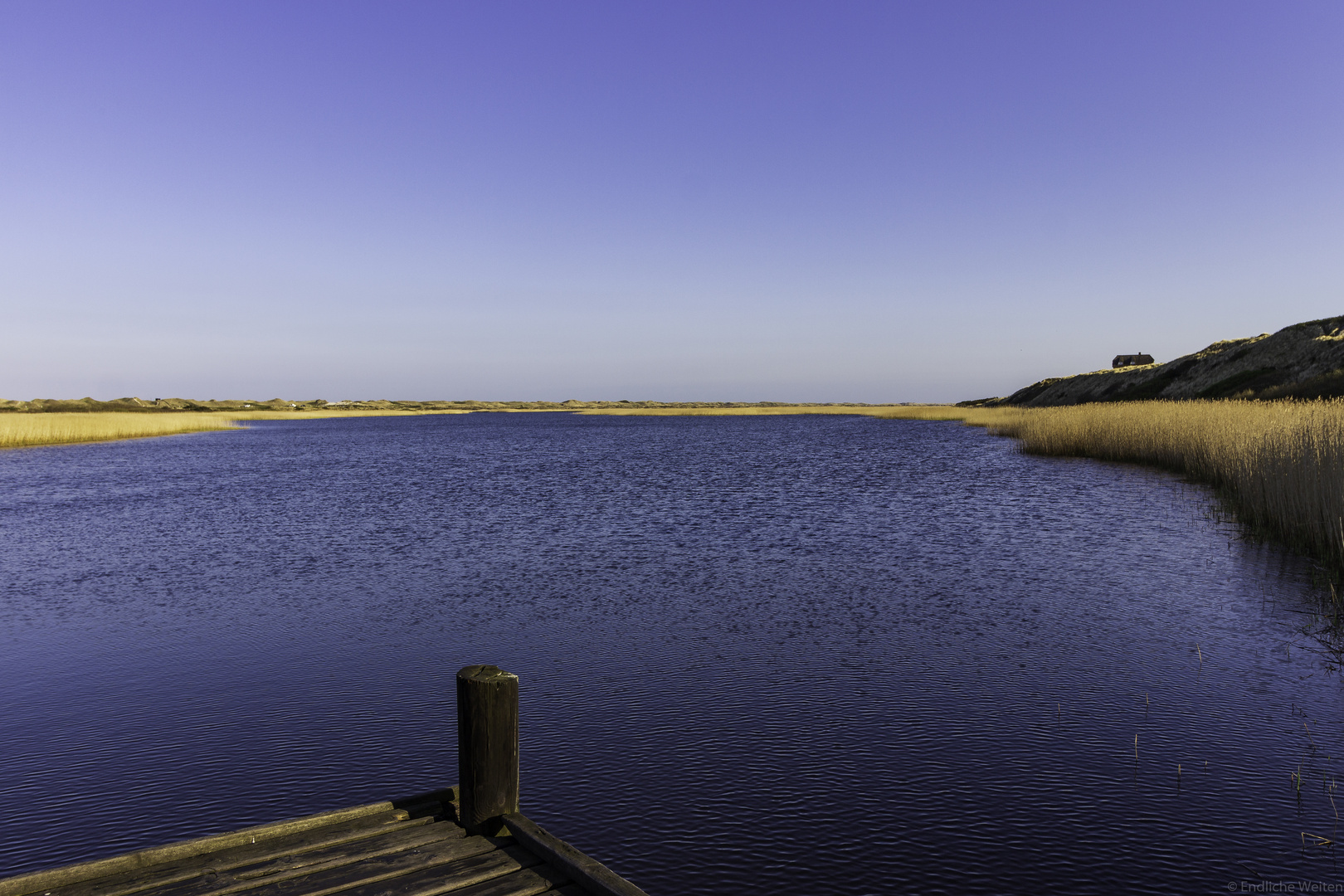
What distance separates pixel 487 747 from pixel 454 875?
0.80m

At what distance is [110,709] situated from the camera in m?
7.87

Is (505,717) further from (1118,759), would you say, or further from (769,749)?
(1118,759)

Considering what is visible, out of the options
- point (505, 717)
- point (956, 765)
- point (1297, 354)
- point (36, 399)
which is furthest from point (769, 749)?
point (36, 399)

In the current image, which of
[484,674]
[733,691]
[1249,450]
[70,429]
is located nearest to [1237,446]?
[1249,450]

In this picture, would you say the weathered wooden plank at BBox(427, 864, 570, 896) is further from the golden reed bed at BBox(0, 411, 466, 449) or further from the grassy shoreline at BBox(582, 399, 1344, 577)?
the golden reed bed at BBox(0, 411, 466, 449)

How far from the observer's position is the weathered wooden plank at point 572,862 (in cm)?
409

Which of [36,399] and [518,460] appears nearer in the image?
[518,460]

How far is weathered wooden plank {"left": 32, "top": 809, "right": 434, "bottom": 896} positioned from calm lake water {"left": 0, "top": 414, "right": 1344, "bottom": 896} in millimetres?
1091

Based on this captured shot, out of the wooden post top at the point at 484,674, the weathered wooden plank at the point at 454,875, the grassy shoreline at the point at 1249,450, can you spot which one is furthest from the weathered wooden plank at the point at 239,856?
the grassy shoreline at the point at 1249,450

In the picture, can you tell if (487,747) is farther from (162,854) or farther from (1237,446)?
(1237,446)

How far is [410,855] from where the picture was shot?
4.62m

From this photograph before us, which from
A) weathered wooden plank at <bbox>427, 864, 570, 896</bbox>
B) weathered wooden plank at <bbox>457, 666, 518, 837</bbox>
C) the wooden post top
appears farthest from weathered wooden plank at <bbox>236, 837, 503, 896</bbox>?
the wooden post top

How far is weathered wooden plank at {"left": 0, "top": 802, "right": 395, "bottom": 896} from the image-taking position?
4199 mm

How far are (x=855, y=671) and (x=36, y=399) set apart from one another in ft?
517
